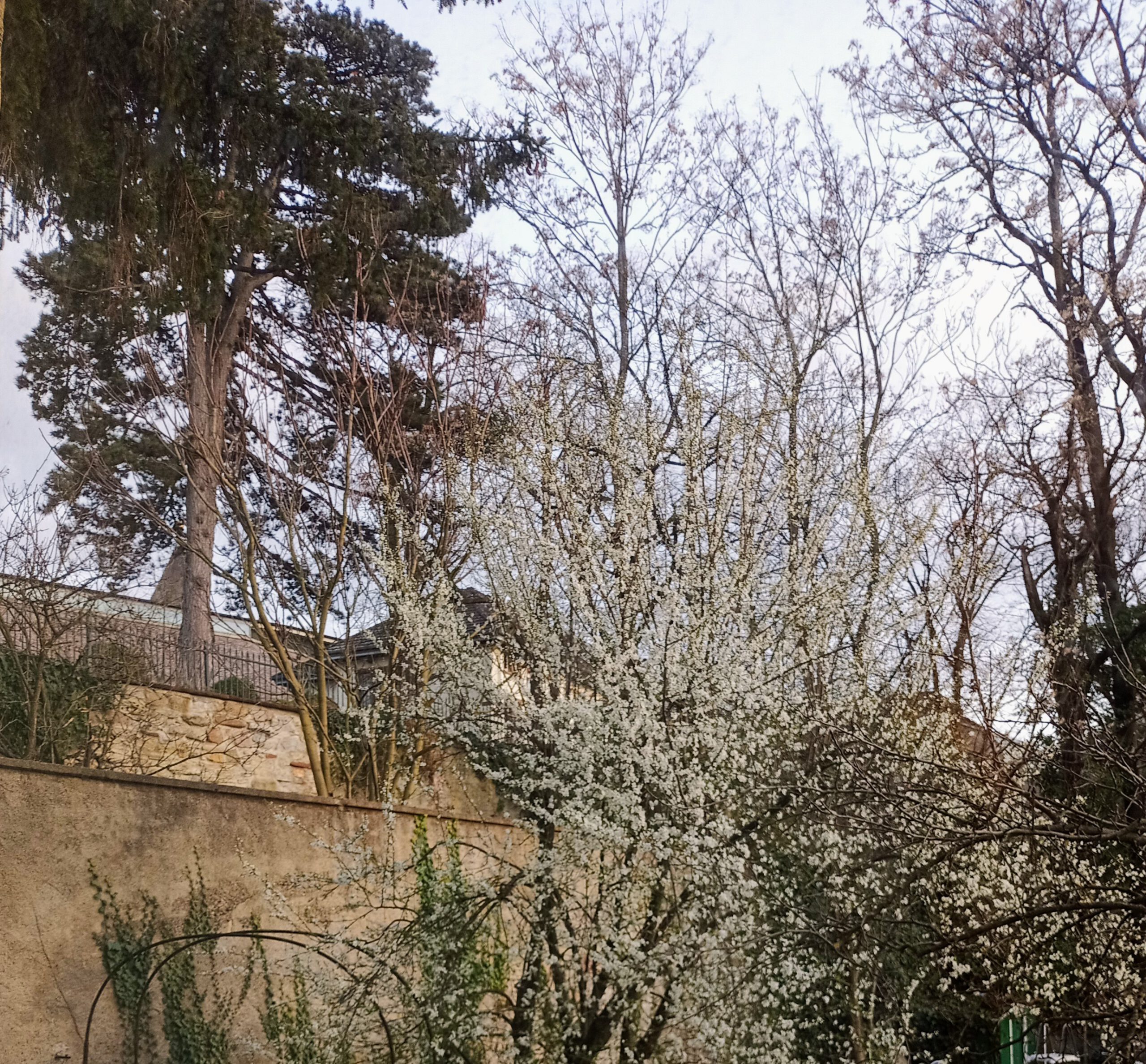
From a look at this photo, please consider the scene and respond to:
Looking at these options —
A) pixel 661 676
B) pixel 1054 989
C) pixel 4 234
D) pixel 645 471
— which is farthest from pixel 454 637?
pixel 1054 989

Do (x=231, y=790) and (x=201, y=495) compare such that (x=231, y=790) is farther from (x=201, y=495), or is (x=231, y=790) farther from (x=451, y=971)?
(x=201, y=495)

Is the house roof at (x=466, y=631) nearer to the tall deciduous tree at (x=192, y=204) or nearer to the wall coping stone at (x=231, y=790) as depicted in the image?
the wall coping stone at (x=231, y=790)

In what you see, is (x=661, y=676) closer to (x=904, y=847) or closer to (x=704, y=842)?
(x=704, y=842)

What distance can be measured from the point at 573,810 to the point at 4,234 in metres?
3.46

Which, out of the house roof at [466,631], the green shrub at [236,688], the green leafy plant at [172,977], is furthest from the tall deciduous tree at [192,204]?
the green leafy plant at [172,977]

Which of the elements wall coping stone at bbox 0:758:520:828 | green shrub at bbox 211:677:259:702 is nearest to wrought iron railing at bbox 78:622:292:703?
green shrub at bbox 211:677:259:702

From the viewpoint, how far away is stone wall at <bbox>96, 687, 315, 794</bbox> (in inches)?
281

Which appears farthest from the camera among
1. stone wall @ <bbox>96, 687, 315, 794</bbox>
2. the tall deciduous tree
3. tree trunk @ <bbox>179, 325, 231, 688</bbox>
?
stone wall @ <bbox>96, 687, 315, 794</bbox>

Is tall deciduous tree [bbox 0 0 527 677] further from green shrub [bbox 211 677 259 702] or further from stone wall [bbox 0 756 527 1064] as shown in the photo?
stone wall [bbox 0 756 527 1064]

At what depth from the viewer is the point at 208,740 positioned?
776 cm

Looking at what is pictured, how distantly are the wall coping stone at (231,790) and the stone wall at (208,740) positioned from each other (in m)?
1.82

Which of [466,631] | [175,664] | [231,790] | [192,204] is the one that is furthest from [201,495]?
[231,790]

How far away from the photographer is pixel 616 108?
929 centimetres

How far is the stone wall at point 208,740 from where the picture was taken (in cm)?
715
